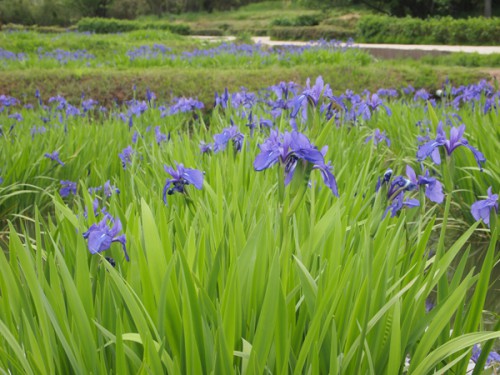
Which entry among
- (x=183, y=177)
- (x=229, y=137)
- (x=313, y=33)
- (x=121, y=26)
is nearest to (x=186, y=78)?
(x=229, y=137)

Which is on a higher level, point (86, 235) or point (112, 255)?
point (86, 235)

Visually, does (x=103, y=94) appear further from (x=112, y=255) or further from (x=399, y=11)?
(x=399, y=11)

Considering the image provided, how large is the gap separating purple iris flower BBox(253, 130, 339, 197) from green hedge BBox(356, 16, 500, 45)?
16.2m

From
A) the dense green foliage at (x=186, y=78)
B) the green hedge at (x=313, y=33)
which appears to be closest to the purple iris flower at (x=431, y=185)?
the dense green foliage at (x=186, y=78)

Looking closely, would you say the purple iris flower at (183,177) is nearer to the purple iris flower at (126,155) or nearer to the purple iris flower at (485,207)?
the purple iris flower at (485,207)

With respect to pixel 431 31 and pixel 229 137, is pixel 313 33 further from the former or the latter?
pixel 229 137

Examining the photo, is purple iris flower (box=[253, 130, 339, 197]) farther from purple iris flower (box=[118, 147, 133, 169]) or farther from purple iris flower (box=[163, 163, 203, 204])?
purple iris flower (box=[118, 147, 133, 169])

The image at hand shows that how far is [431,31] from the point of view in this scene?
17.0 m

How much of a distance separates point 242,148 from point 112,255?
0.89 m

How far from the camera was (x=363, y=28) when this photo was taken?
752 inches

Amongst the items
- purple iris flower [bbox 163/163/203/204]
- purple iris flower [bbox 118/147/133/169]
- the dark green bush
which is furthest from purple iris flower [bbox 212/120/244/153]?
the dark green bush

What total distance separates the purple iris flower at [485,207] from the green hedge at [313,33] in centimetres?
1931

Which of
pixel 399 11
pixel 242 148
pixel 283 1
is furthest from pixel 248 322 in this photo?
pixel 283 1

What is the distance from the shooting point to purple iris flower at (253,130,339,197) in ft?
4.09
